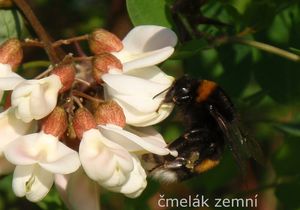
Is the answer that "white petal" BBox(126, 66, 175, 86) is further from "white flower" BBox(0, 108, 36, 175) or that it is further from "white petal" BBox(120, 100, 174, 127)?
"white flower" BBox(0, 108, 36, 175)

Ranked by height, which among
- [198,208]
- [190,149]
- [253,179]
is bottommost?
[253,179]

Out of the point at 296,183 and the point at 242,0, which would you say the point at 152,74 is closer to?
the point at 242,0

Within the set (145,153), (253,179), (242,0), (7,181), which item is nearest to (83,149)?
(145,153)

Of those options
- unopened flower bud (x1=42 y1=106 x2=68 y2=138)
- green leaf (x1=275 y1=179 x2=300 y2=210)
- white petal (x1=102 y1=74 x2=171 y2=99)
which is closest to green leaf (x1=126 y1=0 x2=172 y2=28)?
white petal (x1=102 y1=74 x2=171 y2=99)

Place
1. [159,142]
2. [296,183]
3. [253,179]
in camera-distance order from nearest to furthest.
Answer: [159,142]
[296,183]
[253,179]

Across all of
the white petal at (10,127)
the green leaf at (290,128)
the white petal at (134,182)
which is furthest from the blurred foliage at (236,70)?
the white petal at (10,127)

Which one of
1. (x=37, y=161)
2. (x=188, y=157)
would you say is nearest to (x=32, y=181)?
(x=37, y=161)

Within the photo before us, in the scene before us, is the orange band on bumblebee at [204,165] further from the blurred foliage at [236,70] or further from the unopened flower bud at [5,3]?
the unopened flower bud at [5,3]

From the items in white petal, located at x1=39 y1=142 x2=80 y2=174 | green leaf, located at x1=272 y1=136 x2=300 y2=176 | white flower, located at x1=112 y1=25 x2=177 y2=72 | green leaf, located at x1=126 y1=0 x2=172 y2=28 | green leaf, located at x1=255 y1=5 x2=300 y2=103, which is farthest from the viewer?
green leaf, located at x1=255 y1=5 x2=300 y2=103
